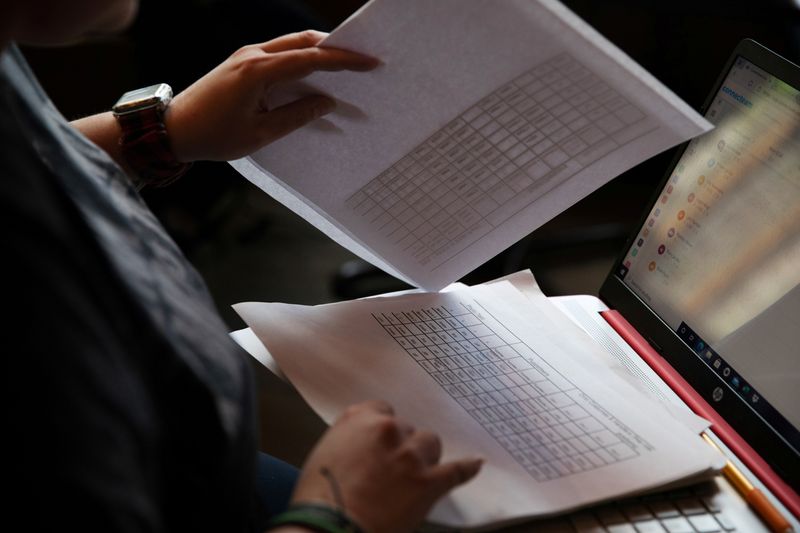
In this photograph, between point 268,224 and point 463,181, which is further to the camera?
point 268,224

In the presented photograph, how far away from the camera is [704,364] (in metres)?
0.83

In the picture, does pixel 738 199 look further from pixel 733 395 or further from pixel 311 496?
pixel 311 496

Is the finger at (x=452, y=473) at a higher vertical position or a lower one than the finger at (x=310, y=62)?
lower

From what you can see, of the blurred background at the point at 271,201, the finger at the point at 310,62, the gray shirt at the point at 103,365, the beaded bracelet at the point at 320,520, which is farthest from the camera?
the blurred background at the point at 271,201

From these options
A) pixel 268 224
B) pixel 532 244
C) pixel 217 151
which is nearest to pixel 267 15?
pixel 268 224

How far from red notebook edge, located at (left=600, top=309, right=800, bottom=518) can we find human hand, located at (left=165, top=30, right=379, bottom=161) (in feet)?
1.27

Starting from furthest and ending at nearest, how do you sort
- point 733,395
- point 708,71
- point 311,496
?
1. point 708,71
2. point 733,395
3. point 311,496

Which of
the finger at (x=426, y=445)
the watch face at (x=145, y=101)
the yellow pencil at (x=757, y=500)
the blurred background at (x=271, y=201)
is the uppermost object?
the watch face at (x=145, y=101)

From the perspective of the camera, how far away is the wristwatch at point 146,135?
0.91 meters

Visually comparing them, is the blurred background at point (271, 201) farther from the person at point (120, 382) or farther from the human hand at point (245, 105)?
the person at point (120, 382)

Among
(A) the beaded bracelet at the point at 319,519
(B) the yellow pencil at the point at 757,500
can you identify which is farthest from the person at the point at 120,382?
(B) the yellow pencil at the point at 757,500

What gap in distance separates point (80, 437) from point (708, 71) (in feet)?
9.19

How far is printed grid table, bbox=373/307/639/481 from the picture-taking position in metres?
0.71

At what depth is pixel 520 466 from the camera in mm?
691
